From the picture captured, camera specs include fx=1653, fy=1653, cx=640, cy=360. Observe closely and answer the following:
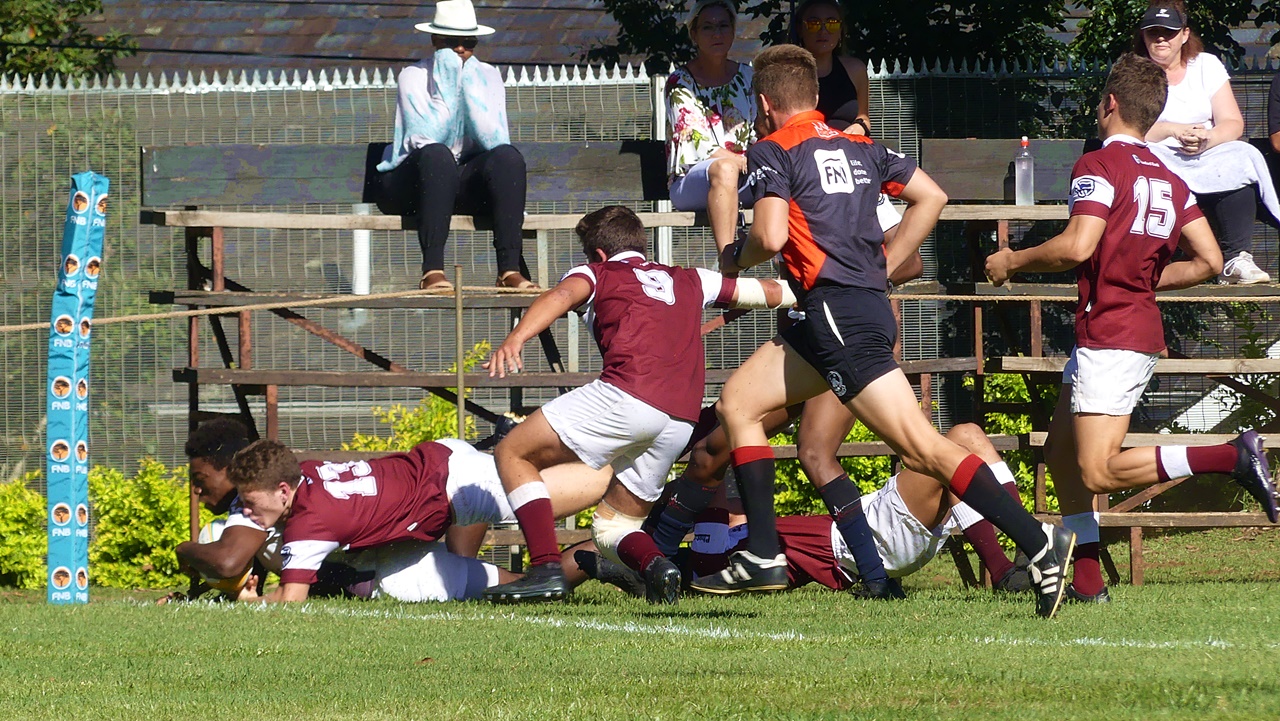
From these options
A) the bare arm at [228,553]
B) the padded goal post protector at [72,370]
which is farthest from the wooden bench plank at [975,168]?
the padded goal post protector at [72,370]

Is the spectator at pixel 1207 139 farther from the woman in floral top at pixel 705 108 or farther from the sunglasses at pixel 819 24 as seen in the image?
the woman in floral top at pixel 705 108

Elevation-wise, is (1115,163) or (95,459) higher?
(1115,163)

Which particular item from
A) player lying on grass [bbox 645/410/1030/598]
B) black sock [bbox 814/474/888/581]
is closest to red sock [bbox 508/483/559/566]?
player lying on grass [bbox 645/410/1030/598]

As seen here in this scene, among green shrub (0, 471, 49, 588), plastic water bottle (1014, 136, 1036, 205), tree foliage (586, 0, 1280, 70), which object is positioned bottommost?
green shrub (0, 471, 49, 588)

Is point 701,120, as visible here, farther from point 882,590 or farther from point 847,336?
point 847,336

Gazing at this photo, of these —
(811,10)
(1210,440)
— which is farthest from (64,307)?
(1210,440)

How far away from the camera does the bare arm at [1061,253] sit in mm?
6004

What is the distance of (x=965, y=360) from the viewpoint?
8688 millimetres

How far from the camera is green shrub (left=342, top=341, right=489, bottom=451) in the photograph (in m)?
10.4

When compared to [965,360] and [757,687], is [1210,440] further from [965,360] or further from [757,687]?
[757,687]

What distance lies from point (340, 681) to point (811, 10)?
5.16 metres

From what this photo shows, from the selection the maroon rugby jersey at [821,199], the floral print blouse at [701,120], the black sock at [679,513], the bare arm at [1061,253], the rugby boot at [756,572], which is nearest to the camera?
the rugby boot at [756,572]

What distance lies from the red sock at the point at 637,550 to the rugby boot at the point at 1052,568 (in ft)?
4.95

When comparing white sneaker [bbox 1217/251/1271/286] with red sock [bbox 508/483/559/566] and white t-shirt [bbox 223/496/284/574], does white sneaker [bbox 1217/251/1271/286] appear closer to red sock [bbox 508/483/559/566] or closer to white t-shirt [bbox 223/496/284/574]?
red sock [bbox 508/483/559/566]
